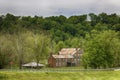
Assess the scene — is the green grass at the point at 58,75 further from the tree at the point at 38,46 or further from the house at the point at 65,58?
the house at the point at 65,58

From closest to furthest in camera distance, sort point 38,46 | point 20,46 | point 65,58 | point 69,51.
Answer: point 20,46 → point 38,46 → point 65,58 → point 69,51

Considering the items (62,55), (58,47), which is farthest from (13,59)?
(58,47)

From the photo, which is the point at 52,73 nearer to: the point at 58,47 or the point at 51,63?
the point at 51,63

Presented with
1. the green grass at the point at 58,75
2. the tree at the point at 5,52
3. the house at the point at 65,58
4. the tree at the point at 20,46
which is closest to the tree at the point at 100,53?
the green grass at the point at 58,75

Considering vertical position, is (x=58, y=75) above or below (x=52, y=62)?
below

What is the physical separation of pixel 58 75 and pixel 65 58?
63.0 metres

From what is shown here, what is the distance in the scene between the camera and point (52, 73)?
293 feet

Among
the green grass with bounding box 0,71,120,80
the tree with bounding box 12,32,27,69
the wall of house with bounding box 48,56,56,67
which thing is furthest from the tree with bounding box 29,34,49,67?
the green grass with bounding box 0,71,120,80

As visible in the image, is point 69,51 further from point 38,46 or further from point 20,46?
point 20,46

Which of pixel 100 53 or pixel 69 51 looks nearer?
pixel 100 53

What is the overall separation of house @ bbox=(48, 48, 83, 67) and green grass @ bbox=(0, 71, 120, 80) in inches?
2077

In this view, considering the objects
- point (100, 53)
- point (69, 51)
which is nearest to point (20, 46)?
point (100, 53)

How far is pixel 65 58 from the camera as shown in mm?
150750

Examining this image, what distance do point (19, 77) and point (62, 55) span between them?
229 ft
